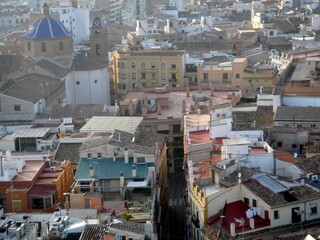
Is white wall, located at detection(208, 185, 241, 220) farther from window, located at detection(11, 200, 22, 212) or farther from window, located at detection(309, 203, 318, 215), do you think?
window, located at detection(11, 200, 22, 212)

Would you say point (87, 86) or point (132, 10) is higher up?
point (132, 10)

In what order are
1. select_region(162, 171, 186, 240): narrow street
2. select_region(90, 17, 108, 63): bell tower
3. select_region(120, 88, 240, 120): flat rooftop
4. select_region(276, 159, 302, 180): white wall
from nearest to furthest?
select_region(276, 159, 302, 180): white wall → select_region(162, 171, 186, 240): narrow street → select_region(120, 88, 240, 120): flat rooftop → select_region(90, 17, 108, 63): bell tower

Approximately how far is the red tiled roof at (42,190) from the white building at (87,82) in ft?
75.3

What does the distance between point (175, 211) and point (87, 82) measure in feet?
60.6

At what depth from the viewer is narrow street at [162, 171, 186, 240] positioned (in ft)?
113

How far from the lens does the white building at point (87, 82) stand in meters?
54.6

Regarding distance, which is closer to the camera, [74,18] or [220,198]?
[220,198]

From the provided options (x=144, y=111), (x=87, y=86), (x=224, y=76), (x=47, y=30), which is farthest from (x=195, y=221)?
(x=47, y=30)

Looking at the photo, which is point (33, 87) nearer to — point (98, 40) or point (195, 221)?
point (98, 40)

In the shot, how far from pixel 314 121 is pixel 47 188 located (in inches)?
497

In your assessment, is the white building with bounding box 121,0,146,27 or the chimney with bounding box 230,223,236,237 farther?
the white building with bounding box 121,0,146,27

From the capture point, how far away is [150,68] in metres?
55.8

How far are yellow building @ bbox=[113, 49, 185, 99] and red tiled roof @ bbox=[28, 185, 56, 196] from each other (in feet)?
78.9

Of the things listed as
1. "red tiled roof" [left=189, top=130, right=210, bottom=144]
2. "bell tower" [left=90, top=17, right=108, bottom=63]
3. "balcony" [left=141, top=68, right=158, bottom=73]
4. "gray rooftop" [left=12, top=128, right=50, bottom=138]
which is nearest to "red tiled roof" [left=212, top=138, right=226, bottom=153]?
"red tiled roof" [left=189, top=130, right=210, bottom=144]
